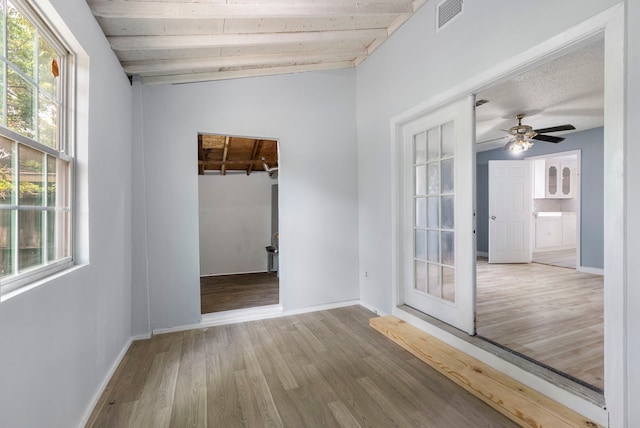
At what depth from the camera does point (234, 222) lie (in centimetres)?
643

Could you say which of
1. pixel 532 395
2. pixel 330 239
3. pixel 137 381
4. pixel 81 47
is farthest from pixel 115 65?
pixel 532 395

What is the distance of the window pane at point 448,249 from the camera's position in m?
2.73

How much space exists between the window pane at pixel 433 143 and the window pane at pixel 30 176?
2.88 m

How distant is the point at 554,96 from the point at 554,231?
5204 mm

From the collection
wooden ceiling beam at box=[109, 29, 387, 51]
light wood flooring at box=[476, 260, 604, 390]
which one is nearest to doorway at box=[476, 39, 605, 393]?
light wood flooring at box=[476, 260, 604, 390]

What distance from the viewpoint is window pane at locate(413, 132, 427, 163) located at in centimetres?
303

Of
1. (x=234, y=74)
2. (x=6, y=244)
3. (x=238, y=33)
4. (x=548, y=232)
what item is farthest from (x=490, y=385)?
(x=548, y=232)

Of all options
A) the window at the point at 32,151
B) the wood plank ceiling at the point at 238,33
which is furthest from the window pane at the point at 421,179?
the window at the point at 32,151

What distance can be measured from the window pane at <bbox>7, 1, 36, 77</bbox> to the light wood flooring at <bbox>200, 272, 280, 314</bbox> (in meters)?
2.91

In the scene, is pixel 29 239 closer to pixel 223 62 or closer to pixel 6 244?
pixel 6 244

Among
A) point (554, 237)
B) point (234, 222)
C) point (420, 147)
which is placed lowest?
point (554, 237)

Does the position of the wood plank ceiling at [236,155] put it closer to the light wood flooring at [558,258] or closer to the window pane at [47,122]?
the window pane at [47,122]

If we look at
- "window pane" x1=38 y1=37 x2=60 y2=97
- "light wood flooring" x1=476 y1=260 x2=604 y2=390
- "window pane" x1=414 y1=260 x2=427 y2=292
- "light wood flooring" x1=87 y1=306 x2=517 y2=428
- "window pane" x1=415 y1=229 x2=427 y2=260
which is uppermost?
"window pane" x1=38 y1=37 x2=60 y2=97

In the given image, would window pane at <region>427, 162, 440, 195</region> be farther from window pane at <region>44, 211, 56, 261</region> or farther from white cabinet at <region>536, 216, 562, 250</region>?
white cabinet at <region>536, 216, 562, 250</region>
